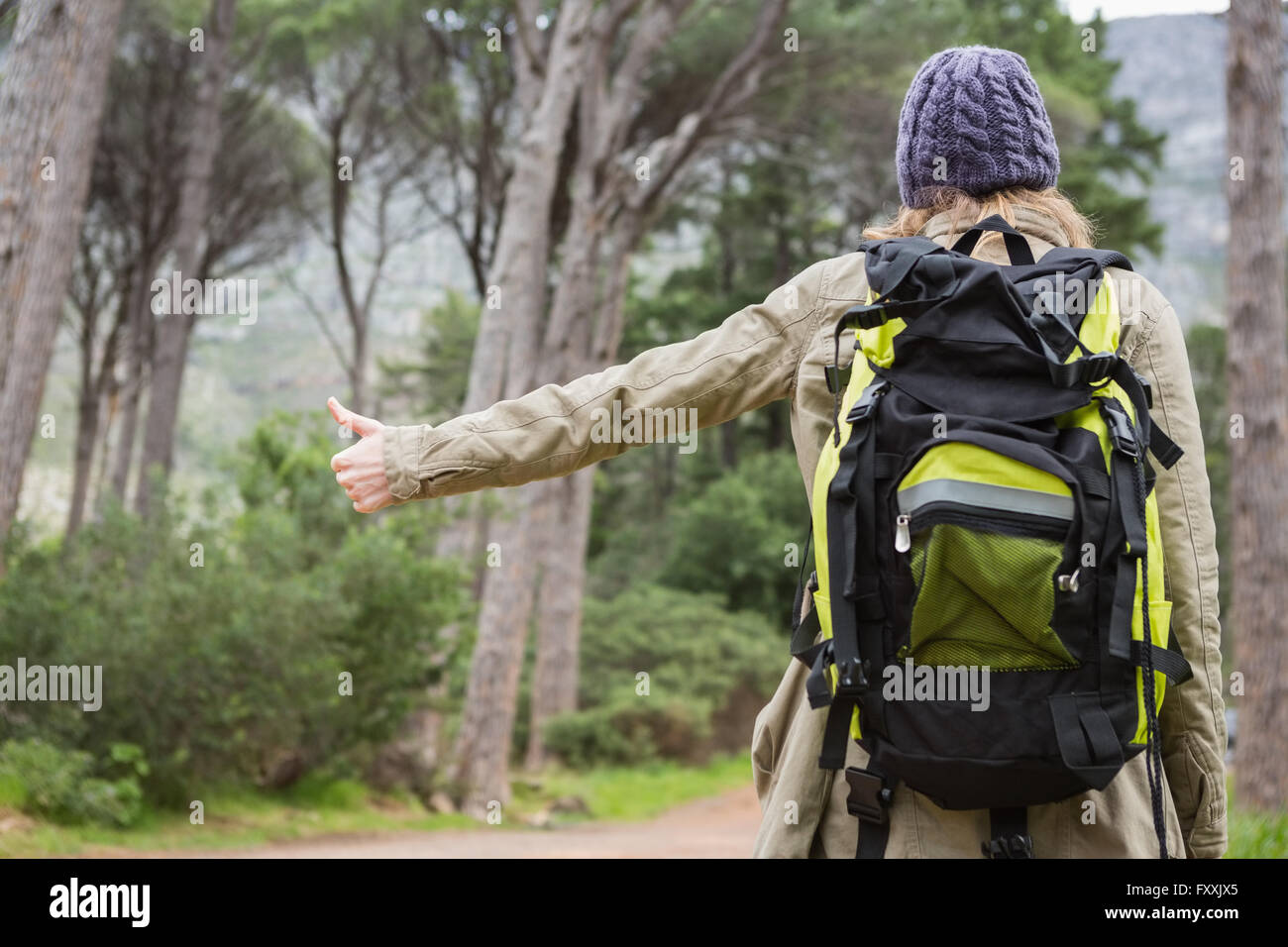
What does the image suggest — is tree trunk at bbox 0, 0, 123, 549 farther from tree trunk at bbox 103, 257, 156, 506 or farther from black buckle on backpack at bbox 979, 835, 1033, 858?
tree trunk at bbox 103, 257, 156, 506

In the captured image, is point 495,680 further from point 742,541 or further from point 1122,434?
point 1122,434

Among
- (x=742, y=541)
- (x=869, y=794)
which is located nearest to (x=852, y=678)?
(x=869, y=794)

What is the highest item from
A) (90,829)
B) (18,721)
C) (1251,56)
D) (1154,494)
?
(1251,56)

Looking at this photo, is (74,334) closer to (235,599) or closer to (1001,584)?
(235,599)

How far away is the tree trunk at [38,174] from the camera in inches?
260

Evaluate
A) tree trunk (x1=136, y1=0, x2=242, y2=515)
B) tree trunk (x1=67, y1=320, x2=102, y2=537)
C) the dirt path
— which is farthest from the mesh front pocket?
tree trunk (x1=67, y1=320, x2=102, y2=537)

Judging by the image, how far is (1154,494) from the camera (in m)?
1.76

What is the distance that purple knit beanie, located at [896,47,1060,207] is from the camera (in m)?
1.90

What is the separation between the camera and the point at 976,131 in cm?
189

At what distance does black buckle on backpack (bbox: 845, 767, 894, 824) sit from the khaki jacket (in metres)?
0.02

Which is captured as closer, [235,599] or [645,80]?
[235,599]

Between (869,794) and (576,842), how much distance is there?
920 centimetres

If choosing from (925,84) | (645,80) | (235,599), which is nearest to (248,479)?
(235,599)

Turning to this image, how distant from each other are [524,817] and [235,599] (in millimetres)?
4462
